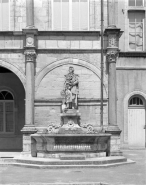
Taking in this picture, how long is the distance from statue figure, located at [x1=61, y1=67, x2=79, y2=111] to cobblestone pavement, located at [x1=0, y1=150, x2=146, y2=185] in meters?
4.11

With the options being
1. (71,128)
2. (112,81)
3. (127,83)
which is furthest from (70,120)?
(127,83)

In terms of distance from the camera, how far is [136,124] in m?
22.5

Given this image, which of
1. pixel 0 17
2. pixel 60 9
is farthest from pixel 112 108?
pixel 0 17

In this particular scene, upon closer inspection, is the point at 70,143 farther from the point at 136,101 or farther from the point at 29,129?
the point at 136,101

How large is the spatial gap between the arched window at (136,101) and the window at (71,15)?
468 cm

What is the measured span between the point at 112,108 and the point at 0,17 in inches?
269

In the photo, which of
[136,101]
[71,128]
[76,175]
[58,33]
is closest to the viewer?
[76,175]

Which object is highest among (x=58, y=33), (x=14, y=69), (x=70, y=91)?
(x=58, y=33)

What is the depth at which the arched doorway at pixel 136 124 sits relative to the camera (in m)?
22.5

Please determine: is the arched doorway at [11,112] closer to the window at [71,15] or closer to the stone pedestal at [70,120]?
the window at [71,15]

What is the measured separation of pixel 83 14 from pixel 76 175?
9.49m

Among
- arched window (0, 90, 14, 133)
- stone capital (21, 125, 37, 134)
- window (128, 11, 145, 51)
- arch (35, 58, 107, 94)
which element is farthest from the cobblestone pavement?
window (128, 11, 145, 51)

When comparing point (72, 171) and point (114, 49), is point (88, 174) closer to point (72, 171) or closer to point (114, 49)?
point (72, 171)

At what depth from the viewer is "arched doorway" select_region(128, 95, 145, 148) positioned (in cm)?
2245
